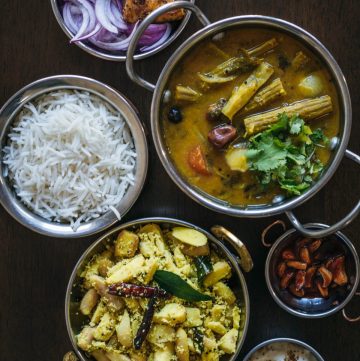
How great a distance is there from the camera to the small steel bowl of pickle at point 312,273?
261 cm

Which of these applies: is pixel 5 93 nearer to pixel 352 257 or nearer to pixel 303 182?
pixel 303 182

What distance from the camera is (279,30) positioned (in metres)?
2.32

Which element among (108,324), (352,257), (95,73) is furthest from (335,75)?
(108,324)

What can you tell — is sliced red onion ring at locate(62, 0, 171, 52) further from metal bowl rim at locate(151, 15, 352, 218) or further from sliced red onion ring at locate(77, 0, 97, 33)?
metal bowl rim at locate(151, 15, 352, 218)

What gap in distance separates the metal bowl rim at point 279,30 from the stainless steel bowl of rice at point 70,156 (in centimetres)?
26

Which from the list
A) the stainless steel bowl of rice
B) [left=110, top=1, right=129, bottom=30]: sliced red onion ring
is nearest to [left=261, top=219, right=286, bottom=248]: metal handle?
the stainless steel bowl of rice

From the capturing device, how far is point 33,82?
2.60 metres

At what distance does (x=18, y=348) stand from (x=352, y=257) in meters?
1.72

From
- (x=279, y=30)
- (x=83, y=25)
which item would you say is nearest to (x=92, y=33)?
(x=83, y=25)

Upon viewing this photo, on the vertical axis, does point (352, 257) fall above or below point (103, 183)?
below

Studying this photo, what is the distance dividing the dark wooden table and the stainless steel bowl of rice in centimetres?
13

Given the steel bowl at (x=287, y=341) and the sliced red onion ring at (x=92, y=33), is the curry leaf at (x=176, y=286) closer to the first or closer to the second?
the steel bowl at (x=287, y=341)

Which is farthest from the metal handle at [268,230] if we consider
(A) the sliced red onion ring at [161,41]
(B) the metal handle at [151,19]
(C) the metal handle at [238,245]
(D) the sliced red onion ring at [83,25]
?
(D) the sliced red onion ring at [83,25]

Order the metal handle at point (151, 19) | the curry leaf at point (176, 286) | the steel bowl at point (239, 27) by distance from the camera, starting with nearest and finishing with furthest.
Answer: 1. the metal handle at point (151, 19)
2. the steel bowl at point (239, 27)
3. the curry leaf at point (176, 286)
